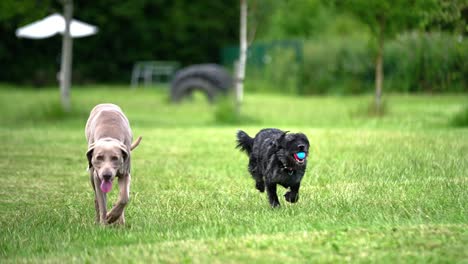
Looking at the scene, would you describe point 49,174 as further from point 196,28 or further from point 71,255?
point 196,28

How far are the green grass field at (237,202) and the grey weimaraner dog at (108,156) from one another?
246 mm

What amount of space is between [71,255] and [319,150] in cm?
833

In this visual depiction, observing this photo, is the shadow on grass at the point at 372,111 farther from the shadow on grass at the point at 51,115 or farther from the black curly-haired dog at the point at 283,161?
the black curly-haired dog at the point at 283,161

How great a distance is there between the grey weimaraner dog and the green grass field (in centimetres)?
25

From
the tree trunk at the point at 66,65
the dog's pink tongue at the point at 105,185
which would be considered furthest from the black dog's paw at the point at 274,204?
the tree trunk at the point at 66,65

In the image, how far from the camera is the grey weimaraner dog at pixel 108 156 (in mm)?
7602

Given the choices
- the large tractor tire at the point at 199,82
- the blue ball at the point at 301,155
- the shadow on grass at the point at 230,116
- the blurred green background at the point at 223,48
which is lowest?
the shadow on grass at the point at 230,116

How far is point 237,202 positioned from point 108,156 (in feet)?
7.09

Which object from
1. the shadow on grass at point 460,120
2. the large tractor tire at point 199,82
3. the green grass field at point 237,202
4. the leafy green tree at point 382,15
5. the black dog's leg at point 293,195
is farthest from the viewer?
the large tractor tire at point 199,82

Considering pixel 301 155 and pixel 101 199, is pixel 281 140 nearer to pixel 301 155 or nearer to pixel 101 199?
pixel 301 155

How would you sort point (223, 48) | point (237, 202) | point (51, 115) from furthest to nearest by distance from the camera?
point (223, 48) < point (51, 115) < point (237, 202)

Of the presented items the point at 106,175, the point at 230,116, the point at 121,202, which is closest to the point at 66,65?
the point at 230,116

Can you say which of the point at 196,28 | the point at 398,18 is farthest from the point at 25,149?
the point at 196,28

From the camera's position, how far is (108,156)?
7.60m
